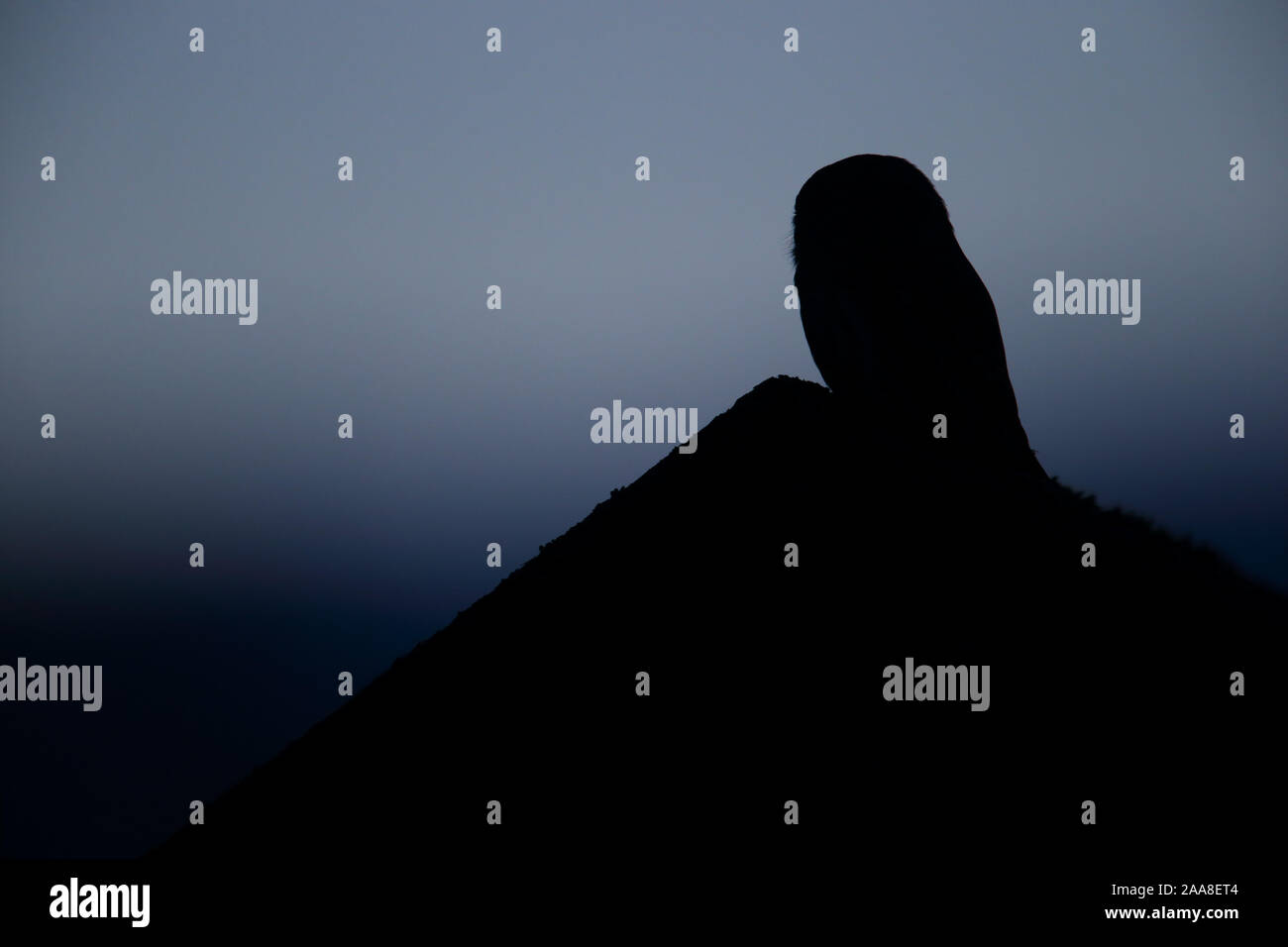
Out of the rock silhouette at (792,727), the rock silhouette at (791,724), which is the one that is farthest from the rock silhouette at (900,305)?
the rock silhouette at (792,727)

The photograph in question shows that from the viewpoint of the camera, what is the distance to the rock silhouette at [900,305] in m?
5.09

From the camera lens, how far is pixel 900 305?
5152 millimetres

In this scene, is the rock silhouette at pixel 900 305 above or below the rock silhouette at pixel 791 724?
above

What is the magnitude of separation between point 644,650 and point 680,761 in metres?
0.35

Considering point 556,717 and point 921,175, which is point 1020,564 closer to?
point 556,717

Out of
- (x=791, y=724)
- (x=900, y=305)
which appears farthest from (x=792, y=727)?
(x=900, y=305)

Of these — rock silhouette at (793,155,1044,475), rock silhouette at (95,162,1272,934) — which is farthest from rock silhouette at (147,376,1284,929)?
rock silhouette at (793,155,1044,475)

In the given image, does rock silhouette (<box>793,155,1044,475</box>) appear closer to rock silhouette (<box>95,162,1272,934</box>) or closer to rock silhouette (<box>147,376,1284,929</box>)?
rock silhouette (<box>95,162,1272,934</box>)

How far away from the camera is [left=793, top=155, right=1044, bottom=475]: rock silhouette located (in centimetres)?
509

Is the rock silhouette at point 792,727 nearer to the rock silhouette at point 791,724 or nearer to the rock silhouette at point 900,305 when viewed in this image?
the rock silhouette at point 791,724

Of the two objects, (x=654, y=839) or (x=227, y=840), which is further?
(x=227, y=840)
